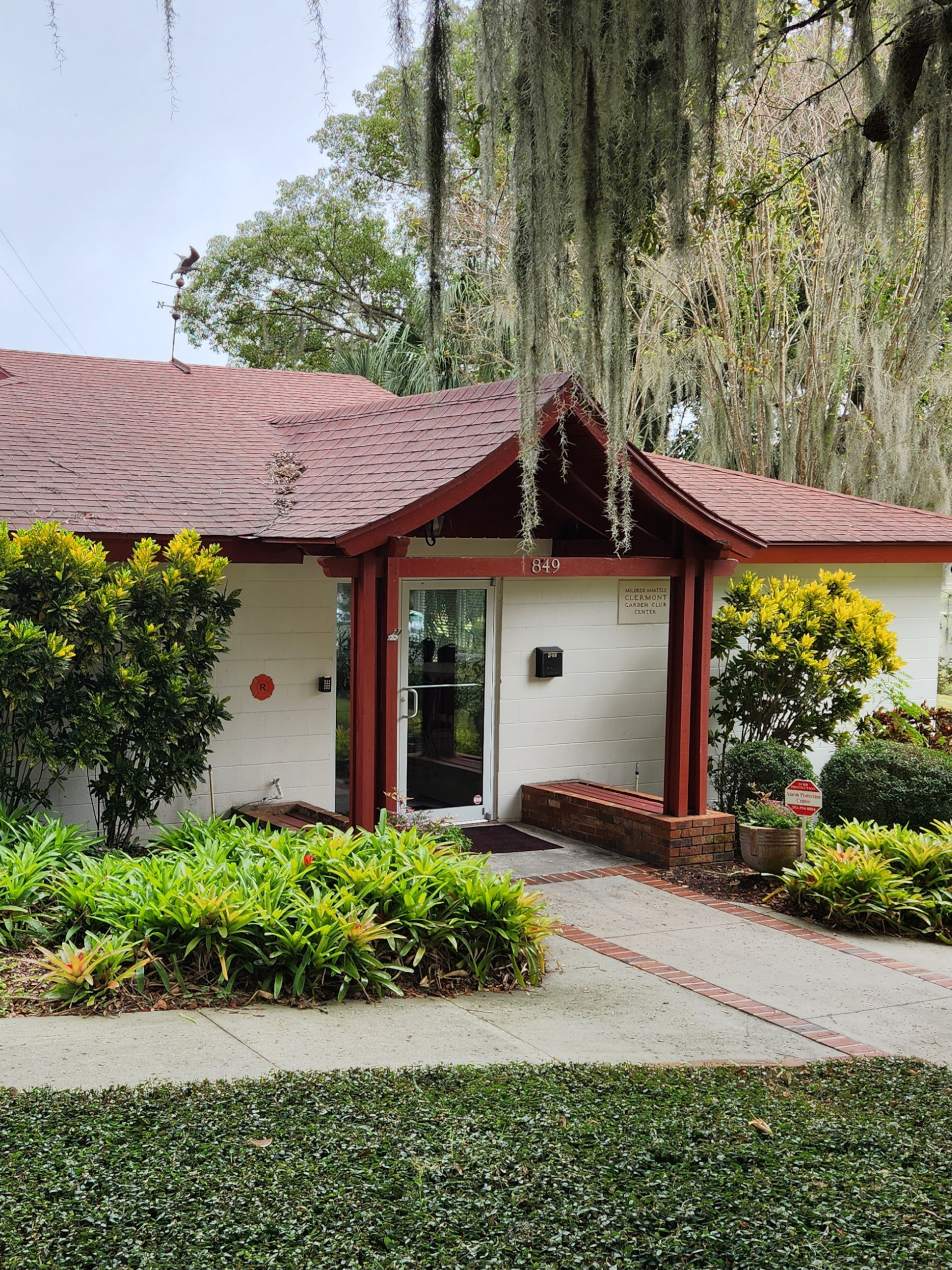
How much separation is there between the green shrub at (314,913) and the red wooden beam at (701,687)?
2965 millimetres

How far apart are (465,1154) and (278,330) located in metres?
26.9

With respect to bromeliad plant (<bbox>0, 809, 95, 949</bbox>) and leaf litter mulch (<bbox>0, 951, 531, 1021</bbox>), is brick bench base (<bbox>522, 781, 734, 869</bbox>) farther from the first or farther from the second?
bromeliad plant (<bbox>0, 809, 95, 949</bbox>)

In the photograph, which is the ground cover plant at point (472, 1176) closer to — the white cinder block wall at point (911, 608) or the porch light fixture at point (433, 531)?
the porch light fixture at point (433, 531)

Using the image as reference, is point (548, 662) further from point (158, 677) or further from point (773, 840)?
point (158, 677)

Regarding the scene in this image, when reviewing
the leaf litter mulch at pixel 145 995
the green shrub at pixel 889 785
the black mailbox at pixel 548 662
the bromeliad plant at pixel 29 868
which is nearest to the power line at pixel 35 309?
the black mailbox at pixel 548 662

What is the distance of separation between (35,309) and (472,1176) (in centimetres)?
1927

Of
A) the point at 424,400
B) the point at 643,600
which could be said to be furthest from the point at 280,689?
the point at 643,600

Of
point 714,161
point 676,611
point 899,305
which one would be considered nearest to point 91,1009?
point 714,161

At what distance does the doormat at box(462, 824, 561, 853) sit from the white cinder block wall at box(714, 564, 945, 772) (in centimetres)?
374

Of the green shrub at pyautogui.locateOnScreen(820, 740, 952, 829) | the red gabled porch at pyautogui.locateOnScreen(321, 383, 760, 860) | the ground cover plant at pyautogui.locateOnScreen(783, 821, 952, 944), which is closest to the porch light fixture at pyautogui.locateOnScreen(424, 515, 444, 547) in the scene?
the red gabled porch at pyautogui.locateOnScreen(321, 383, 760, 860)

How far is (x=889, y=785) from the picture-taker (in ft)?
34.6

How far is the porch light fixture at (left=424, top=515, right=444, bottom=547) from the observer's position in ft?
31.9

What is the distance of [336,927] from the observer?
613 centimetres

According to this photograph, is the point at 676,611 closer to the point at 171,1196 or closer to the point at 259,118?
the point at 171,1196
